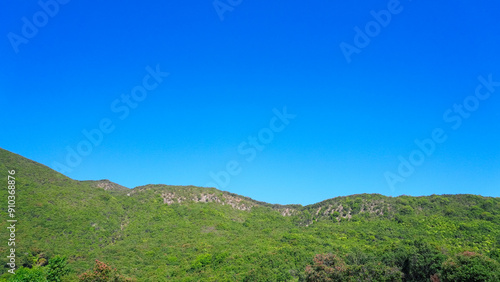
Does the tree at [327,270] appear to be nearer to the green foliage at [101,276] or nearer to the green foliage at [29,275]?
the green foliage at [101,276]

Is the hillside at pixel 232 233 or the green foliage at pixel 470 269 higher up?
the hillside at pixel 232 233

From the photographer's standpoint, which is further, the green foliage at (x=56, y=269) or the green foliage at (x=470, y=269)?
the green foliage at (x=56, y=269)

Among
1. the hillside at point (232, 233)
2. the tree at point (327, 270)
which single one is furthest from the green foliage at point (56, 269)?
the tree at point (327, 270)

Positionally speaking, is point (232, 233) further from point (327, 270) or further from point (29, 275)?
point (29, 275)

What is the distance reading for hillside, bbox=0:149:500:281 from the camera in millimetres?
55219

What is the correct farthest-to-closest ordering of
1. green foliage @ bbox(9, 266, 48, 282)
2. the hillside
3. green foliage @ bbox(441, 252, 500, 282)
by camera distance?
green foliage @ bbox(9, 266, 48, 282), the hillside, green foliage @ bbox(441, 252, 500, 282)

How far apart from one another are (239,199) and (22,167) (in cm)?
7701

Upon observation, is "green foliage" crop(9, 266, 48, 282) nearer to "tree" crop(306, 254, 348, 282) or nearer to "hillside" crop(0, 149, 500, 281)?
"hillside" crop(0, 149, 500, 281)

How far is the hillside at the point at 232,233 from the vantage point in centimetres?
5522

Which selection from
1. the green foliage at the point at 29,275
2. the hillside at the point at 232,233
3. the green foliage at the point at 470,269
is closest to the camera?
the green foliage at the point at 470,269

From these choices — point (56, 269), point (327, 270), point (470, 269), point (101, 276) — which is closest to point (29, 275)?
point (56, 269)

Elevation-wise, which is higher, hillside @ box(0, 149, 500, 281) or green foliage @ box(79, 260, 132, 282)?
hillside @ box(0, 149, 500, 281)

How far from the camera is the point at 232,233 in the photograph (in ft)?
321

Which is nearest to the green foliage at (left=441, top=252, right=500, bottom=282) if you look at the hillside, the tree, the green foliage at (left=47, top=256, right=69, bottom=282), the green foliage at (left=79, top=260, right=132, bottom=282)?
the hillside
